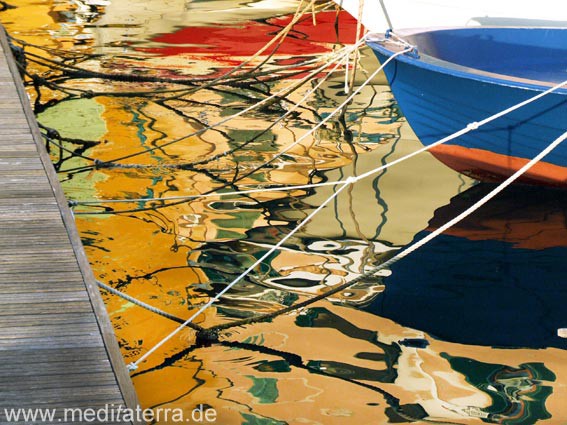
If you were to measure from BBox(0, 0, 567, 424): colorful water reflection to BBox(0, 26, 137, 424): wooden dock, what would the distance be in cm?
70

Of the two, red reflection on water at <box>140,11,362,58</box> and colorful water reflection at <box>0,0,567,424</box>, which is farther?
red reflection on water at <box>140,11,362,58</box>

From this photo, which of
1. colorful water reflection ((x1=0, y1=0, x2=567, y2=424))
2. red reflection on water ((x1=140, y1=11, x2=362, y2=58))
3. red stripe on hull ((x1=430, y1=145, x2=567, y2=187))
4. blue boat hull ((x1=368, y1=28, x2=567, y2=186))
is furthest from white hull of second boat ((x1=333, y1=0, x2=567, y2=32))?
red stripe on hull ((x1=430, y1=145, x2=567, y2=187))

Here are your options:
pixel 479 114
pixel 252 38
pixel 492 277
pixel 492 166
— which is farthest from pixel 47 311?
pixel 252 38

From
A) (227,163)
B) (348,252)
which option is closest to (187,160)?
(227,163)

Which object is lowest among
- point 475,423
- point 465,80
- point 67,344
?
point 475,423

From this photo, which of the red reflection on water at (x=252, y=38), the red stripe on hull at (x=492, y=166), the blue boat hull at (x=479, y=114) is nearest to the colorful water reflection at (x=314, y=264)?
the red stripe on hull at (x=492, y=166)

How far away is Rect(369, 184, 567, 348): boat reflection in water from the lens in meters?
4.93

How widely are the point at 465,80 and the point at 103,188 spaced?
2832 millimetres

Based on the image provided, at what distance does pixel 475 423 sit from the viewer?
402 cm

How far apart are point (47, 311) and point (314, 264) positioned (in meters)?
2.34

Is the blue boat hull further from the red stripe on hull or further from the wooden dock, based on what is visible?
the wooden dock

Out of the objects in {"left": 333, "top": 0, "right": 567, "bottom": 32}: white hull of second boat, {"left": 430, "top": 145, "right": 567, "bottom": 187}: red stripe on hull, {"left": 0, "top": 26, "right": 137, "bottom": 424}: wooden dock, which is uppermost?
{"left": 333, "top": 0, "right": 567, "bottom": 32}: white hull of second boat

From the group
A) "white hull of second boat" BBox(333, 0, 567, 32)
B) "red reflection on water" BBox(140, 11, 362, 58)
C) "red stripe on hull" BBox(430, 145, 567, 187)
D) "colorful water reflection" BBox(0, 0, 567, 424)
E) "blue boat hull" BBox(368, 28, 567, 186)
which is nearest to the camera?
"colorful water reflection" BBox(0, 0, 567, 424)

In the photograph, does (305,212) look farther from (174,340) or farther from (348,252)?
(174,340)
